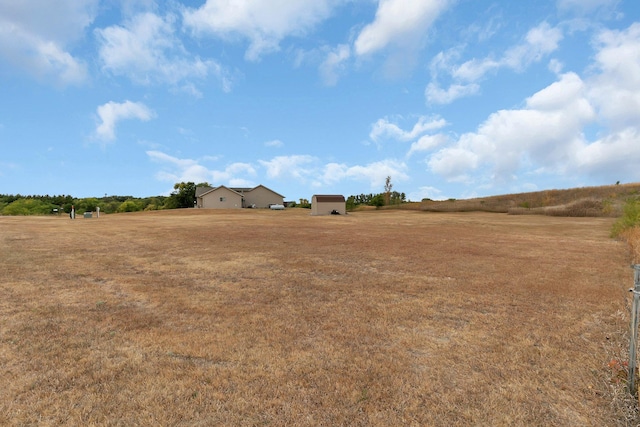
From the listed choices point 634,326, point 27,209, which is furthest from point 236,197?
point 634,326

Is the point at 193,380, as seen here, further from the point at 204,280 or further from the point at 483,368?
the point at 204,280

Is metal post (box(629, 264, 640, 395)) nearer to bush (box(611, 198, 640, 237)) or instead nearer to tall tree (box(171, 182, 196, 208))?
bush (box(611, 198, 640, 237))

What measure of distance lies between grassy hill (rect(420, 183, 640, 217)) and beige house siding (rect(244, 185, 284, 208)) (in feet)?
115

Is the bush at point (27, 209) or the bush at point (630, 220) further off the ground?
the bush at point (27, 209)

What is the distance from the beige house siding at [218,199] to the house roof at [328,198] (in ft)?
72.0

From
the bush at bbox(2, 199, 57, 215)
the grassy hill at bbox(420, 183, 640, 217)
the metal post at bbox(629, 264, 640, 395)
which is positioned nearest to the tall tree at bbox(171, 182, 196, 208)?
the bush at bbox(2, 199, 57, 215)

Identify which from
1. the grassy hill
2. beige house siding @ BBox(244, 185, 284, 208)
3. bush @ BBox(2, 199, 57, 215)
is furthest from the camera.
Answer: bush @ BBox(2, 199, 57, 215)

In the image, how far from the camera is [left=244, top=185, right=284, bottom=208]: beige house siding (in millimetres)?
74000

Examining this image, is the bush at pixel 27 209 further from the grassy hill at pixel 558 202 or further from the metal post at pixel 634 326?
the metal post at pixel 634 326

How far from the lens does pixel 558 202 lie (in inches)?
2218

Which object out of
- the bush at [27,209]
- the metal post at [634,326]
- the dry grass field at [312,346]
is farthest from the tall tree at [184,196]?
the metal post at [634,326]

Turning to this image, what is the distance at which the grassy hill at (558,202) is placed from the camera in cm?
4708

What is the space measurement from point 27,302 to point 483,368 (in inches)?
386

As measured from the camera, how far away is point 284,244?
1736 centimetres
